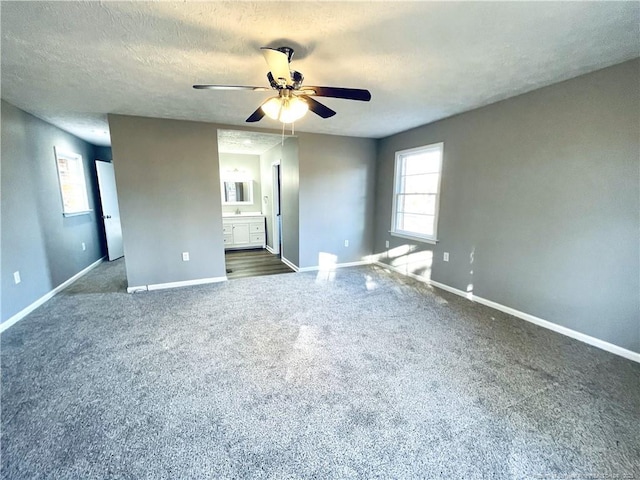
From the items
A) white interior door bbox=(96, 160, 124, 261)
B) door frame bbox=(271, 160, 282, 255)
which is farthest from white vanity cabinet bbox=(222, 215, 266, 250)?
white interior door bbox=(96, 160, 124, 261)

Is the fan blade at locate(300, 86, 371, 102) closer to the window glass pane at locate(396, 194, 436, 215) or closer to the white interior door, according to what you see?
the window glass pane at locate(396, 194, 436, 215)

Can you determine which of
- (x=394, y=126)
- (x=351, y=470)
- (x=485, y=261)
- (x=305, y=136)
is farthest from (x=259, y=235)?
(x=351, y=470)

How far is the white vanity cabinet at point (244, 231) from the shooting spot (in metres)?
6.22

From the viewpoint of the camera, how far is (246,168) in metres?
6.54

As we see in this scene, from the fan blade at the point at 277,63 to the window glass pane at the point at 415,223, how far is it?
115 inches

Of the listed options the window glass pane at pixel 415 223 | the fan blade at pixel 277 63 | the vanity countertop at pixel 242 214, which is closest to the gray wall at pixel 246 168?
the vanity countertop at pixel 242 214

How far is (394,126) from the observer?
12.8 feet

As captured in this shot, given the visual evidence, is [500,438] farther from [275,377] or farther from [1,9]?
[1,9]

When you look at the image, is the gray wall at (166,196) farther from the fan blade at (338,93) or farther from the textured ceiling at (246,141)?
the fan blade at (338,93)

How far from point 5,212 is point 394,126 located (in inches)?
184

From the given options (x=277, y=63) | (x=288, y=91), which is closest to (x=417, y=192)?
(x=288, y=91)

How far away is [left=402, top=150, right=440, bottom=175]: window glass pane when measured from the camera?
3806 millimetres

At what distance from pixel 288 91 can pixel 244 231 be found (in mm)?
4808

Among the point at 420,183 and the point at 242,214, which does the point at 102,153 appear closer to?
the point at 242,214
